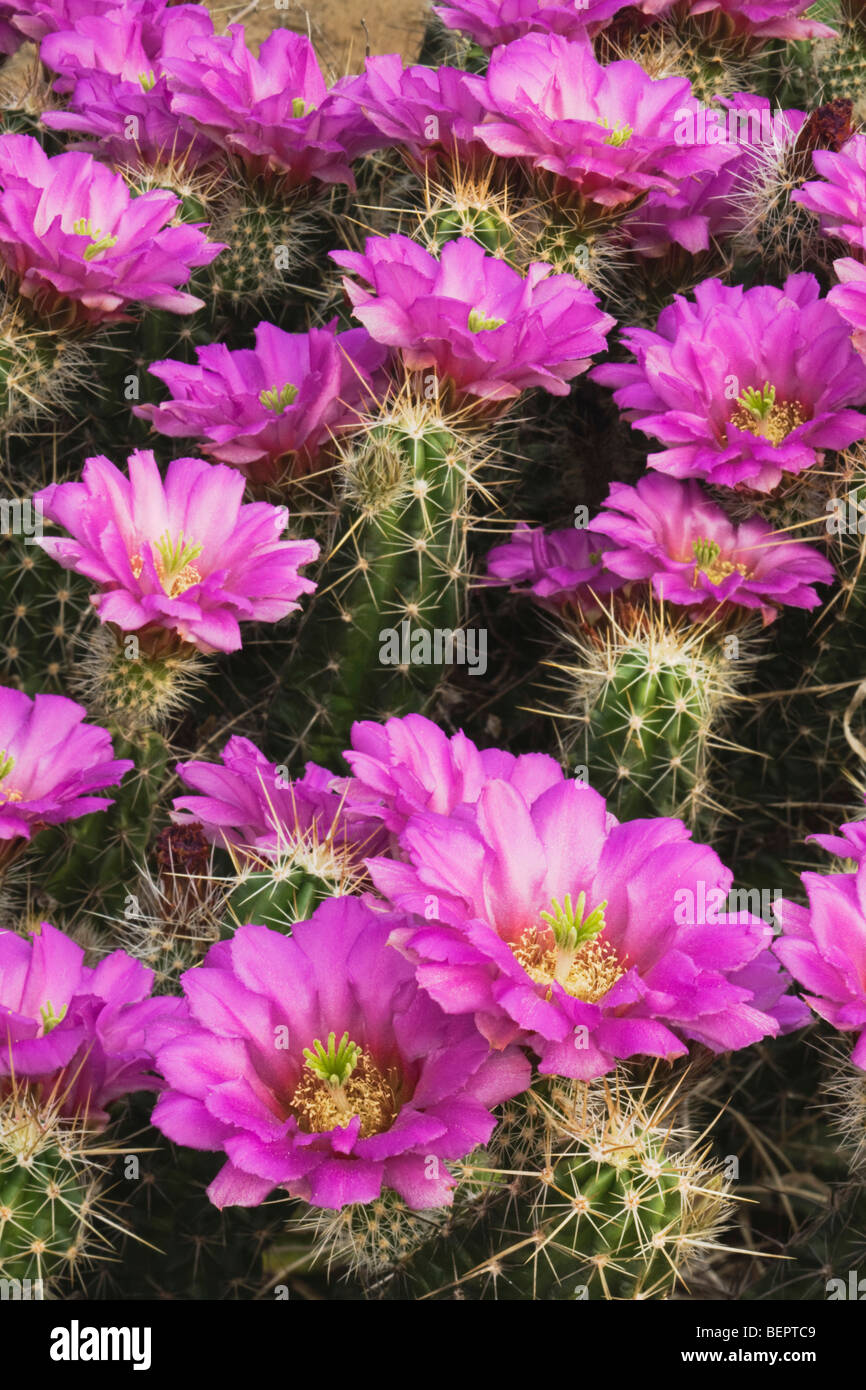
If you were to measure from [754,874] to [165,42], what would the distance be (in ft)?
4.54

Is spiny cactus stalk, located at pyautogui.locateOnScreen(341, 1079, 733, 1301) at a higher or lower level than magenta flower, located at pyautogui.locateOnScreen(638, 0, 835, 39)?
lower

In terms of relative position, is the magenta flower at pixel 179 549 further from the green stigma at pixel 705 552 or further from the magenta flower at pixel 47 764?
the green stigma at pixel 705 552

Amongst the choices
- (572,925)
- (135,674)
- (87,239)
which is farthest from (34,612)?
(572,925)

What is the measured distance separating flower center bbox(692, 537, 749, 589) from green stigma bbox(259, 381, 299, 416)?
0.48 meters

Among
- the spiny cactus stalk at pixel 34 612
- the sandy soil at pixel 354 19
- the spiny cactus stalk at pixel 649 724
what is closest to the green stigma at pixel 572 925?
the spiny cactus stalk at pixel 649 724

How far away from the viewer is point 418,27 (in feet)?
9.97

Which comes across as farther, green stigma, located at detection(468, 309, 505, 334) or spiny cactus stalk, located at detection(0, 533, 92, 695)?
spiny cactus stalk, located at detection(0, 533, 92, 695)

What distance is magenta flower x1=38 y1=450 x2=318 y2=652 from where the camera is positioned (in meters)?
1.45

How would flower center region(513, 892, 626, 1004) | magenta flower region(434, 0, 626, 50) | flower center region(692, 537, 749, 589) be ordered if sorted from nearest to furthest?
flower center region(513, 892, 626, 1004), flower center region(692, 537, 749, 589), magenta flower region(434, 0, 626, 50)

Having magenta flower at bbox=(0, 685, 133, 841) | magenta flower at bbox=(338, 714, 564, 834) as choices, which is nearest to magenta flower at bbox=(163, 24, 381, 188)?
magenta flower at bbox=(0, 685, 133, 841)

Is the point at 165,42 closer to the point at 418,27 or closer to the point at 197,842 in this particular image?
the point at 418,27

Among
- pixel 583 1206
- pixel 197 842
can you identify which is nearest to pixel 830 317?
pixel 197 842

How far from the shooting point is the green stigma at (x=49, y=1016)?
4.00 feet
